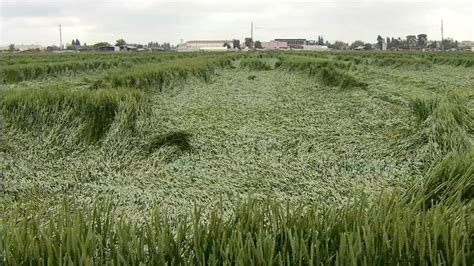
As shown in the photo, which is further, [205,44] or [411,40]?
[205,44]

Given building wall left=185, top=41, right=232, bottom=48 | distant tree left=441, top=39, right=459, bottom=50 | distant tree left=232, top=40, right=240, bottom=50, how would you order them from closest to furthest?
distant tree left=441, top=39, right=459, bottom=50
distant tree left=232, top=40, right=240, bottom=50
building wall left=185, top=41, right=232, bottom=48

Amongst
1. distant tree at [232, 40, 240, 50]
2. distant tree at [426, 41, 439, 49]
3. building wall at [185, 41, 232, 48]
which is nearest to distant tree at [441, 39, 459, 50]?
distant tree at [426, 41, 439, 49]

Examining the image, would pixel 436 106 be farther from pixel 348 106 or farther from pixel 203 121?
pixel 203 121

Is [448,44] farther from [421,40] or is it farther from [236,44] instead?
[236,44]

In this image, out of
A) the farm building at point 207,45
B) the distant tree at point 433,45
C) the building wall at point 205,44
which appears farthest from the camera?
the building wall at point 205,44

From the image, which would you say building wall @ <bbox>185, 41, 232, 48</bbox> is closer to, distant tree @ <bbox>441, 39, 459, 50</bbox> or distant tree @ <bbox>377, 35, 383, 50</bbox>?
distant tree @ <bbox>377, 35, 383, 50</bbox>

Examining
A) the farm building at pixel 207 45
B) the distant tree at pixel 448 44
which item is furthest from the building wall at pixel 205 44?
the distant tree at pixel 448 44

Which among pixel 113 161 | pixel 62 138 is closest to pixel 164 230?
pixel 113 161

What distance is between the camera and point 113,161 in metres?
4.74

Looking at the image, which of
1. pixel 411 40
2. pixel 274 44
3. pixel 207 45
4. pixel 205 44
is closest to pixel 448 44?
pixel 411 40

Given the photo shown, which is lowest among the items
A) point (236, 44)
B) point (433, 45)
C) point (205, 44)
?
point (433, 45)

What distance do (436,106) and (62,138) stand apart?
567 cm

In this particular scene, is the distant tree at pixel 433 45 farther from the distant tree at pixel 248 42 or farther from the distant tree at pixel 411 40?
the distant tree at pixel 248 42

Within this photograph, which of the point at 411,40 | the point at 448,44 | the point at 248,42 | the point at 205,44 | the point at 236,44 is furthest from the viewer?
the point at 205,44
